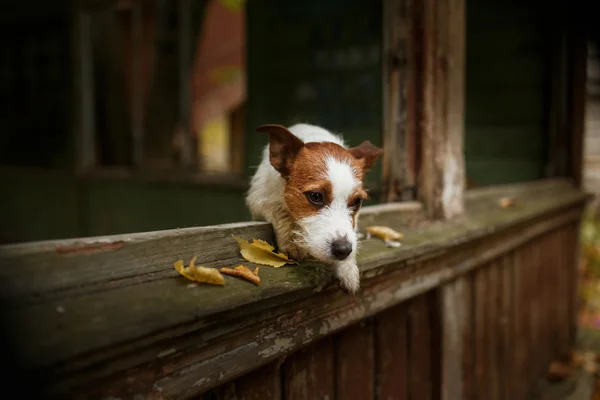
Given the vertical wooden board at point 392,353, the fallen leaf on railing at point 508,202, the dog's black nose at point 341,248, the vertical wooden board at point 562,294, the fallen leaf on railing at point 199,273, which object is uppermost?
the dog's black nose at point 341,248

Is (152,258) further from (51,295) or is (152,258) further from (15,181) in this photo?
(15,181)

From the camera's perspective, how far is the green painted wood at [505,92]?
16.0 feet

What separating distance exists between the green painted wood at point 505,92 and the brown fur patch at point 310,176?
12.3 feet

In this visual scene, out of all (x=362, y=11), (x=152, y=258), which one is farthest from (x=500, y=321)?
(x=362, y=11)

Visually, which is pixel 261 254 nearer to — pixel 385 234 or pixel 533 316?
pixel 385 234

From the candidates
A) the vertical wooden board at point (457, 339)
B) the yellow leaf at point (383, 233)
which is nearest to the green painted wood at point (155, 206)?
the vertical wooden board at point (457, 339)

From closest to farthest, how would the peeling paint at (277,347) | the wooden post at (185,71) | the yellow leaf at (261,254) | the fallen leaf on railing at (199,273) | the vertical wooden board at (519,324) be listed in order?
1. the fallen leaf on railing at (199,273)
2. the peeling paint at (277,347)
3. the yellow leaf at (261,254)
4. the vertical wooden board at (519,324)
5. the wooden post at (185,71)

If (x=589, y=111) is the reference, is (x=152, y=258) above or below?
below

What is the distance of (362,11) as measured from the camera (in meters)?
5.45

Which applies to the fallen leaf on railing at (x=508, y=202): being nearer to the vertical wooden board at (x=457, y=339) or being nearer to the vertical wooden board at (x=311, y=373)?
the vertical wooden board at (x=457, y=339)

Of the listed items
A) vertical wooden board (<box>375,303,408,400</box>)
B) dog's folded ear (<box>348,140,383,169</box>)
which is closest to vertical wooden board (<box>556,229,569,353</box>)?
vertical wooden board (<box>375,303,408,400</box>)

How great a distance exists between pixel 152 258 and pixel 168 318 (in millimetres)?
215

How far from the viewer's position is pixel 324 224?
1.52 metres

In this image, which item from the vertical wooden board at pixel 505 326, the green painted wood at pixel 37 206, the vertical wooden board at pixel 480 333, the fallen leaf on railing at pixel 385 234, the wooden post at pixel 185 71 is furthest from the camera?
the green painted wood at pixel 37 206
